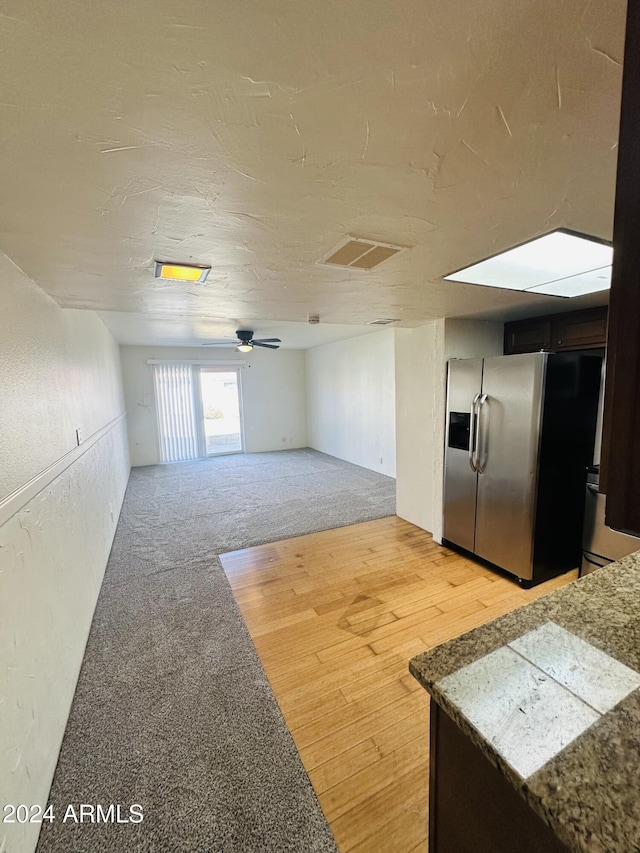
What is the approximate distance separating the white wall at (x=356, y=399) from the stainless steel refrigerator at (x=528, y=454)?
2.61 m

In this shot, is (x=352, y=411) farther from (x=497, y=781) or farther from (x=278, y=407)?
(x=497, y=781)

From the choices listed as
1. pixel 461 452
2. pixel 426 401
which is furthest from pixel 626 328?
pixel 426 401

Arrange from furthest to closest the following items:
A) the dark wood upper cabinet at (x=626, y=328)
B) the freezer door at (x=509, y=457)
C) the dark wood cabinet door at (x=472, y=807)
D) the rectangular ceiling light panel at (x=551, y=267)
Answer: the freezer door at (x=509, y=457) → the rectangular ceiling light panel at (x=551, y=267) → the dark wood cabinet door at (x=472, y=807) → the dark wood upper cabinet at (x=626, y=328)

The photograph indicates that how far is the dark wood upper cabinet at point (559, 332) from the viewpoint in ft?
8.59

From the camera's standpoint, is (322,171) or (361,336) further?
(361,336)

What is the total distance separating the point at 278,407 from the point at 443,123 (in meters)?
7.41

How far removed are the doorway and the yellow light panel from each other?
5659mm

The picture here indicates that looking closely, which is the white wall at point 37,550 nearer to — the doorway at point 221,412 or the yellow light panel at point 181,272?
the yellow light panel at point 181,272

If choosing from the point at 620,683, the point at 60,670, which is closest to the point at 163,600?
the point at 60,670

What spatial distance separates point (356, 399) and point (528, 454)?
400 centimetres

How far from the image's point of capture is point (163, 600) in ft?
8.43

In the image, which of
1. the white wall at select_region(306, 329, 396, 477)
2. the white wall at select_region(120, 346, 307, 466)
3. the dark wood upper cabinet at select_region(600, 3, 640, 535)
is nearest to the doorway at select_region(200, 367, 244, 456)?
the white wall at select_region(120, 346, 307, 466)

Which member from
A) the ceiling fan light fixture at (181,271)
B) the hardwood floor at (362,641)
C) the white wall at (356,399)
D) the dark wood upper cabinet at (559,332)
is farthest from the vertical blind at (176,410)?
the dark wood upper cabinet at (559,332)

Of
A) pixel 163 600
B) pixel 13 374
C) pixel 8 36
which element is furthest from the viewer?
pixel 163 600
